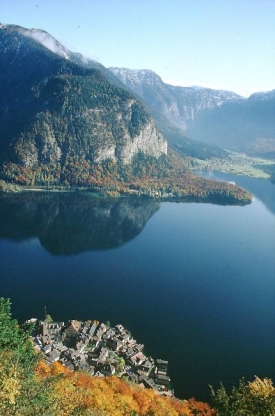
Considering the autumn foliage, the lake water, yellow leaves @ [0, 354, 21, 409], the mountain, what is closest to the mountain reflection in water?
the lake water

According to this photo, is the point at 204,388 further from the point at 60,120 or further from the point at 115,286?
the point at 60,120

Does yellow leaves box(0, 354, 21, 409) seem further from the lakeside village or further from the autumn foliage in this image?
the lakeside village

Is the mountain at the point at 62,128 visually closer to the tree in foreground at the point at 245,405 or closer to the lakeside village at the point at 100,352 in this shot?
the lakeside village at the point at 100,352

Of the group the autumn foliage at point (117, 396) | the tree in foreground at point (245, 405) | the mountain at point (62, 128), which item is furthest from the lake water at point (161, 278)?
the mountain at point (62, 128)

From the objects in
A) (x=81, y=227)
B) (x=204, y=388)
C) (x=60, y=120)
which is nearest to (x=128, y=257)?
(x=81, y=227)

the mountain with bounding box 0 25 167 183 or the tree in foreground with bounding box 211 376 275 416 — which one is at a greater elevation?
the mountain with bounding box 0 25 167 183

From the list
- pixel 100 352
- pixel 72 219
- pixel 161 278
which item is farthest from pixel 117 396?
pixel 72 219

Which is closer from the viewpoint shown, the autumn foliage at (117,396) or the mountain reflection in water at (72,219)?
the autumn foliage at (117,396)
